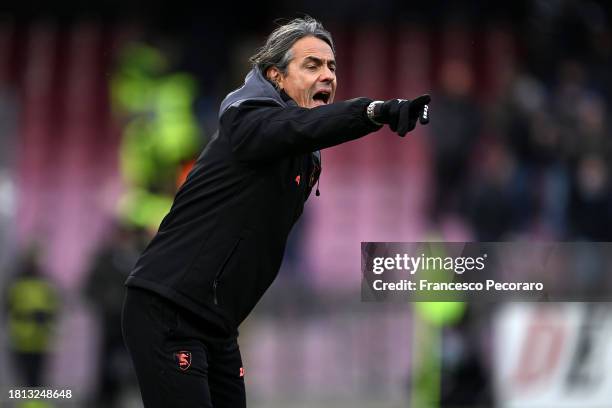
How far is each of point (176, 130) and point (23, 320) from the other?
7.81 feet

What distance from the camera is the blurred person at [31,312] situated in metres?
9.23

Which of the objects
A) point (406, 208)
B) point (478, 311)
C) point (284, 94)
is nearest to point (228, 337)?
point (284, 94)

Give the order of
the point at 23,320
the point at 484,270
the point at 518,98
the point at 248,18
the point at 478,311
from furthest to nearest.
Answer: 1. the point at 248,18
2. the point at 518,98
3. the point at 23,320
4. the point at 478,311
5. the point at 484,270

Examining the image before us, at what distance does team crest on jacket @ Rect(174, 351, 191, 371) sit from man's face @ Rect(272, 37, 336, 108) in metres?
0.89

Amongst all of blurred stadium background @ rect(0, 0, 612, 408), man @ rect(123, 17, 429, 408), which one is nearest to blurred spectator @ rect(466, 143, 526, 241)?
blurred stadium background @ rect(0, 0, 612, 408)

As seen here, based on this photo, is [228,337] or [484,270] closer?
[228,337]

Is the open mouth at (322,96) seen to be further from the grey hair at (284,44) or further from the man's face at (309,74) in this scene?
the grey hair at (284,44)

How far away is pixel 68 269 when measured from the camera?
37.7ft

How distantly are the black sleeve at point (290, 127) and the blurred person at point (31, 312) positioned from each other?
18.7 feet

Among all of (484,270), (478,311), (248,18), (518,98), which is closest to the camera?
(484,270)

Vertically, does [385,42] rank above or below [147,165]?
above

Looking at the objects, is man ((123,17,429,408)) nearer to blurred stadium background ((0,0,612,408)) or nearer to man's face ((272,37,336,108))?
man's face ((272,37,336,108))

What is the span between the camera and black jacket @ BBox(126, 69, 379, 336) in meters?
3.82

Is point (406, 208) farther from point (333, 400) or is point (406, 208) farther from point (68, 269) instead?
point (68, 269)
